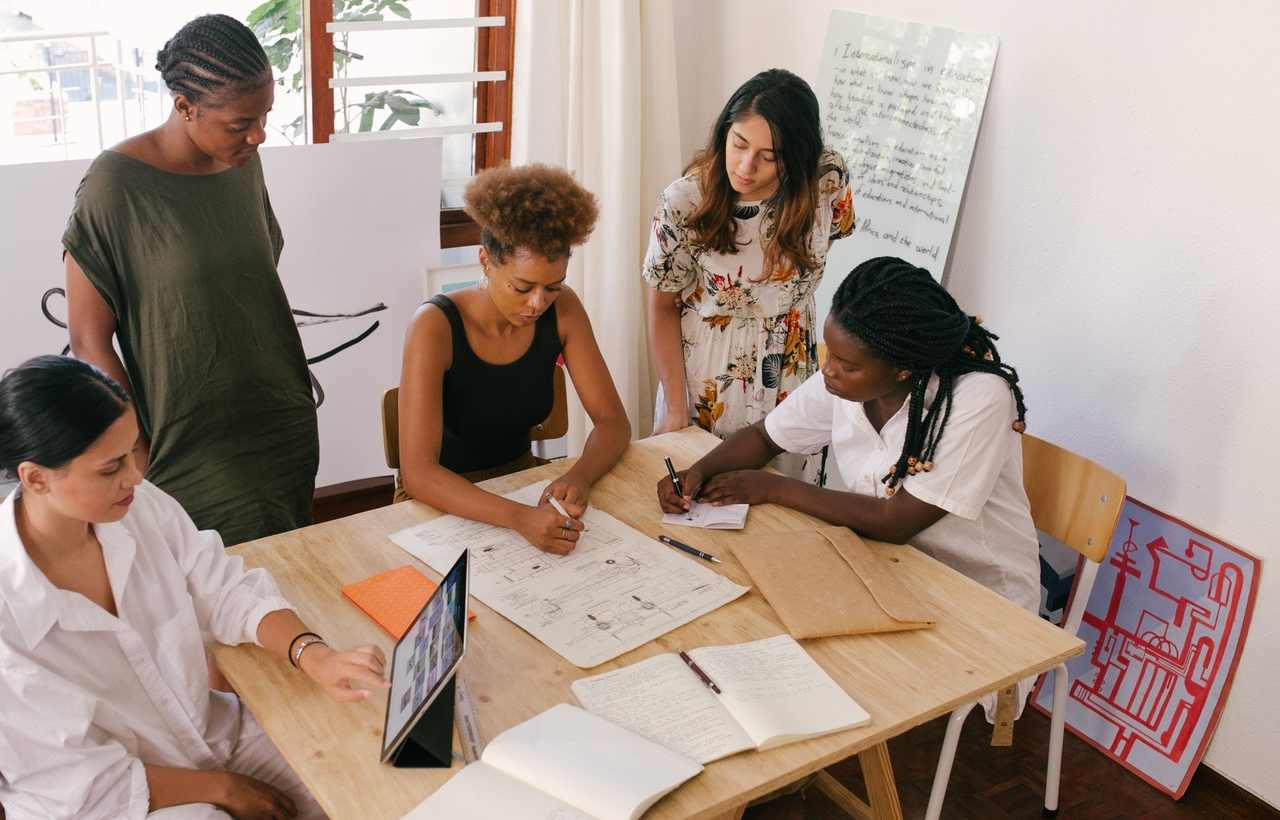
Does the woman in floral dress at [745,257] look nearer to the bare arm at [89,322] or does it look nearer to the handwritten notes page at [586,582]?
the handwritten notes page at [586,582]

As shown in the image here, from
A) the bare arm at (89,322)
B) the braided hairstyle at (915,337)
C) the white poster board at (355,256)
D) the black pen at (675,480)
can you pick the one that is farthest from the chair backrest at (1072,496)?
the white poster board at (355,256)

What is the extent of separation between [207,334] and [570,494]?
748mm

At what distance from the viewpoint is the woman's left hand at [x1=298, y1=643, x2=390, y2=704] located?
1.53 m

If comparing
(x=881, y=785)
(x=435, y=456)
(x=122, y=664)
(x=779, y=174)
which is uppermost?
(x=779, y=174)

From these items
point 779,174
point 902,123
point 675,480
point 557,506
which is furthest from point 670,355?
point 902,123

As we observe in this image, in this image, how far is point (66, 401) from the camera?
57.0 inches

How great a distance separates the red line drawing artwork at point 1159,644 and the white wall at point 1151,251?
5 cm

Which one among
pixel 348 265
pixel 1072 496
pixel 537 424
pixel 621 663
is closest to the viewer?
pixel 621 663

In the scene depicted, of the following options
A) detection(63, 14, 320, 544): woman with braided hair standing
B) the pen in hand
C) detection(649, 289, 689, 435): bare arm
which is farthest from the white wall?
detection(63, 14, 320, 544): woman with braided hair standing

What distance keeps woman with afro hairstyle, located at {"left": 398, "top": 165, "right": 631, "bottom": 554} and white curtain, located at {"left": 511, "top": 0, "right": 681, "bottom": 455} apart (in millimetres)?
1275

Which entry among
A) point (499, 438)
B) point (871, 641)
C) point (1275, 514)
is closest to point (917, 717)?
point (871, 641)

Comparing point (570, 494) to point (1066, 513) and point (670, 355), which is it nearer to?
point (670, 355)

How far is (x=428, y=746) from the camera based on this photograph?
141cm

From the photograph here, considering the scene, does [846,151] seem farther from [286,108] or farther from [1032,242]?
[286,108]
